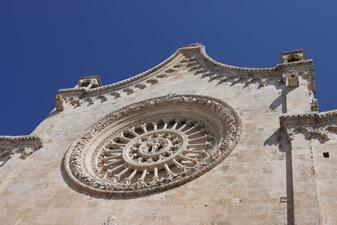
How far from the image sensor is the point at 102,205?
16688mm

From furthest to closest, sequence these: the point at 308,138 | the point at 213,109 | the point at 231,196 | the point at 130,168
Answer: the point at 213,109 → the point at 130,168 → the point at 308,138 → the point at 231,196

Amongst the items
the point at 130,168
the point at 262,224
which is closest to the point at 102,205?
the point at 130,168

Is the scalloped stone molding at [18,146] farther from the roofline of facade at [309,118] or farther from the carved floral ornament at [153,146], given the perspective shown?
the roofline of facade at [309,118]

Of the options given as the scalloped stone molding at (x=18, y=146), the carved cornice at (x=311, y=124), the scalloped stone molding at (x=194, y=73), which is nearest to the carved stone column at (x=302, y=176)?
the carved cornice at (x=311, y=124)

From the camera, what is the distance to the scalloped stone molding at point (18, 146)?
20.5m

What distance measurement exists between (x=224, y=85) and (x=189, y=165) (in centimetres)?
493

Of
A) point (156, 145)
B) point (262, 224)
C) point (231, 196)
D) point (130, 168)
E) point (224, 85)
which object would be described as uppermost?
point (224, 85)

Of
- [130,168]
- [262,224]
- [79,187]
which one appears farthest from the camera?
[130,168]

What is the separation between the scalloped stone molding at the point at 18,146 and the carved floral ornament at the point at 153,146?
1.52 m

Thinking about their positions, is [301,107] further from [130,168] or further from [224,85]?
[130,168]

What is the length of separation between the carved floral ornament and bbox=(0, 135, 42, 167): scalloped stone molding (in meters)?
1.52

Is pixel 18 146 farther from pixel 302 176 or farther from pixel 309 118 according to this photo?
pixel 302 176

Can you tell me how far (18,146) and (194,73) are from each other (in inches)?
318

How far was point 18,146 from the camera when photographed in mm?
20891
